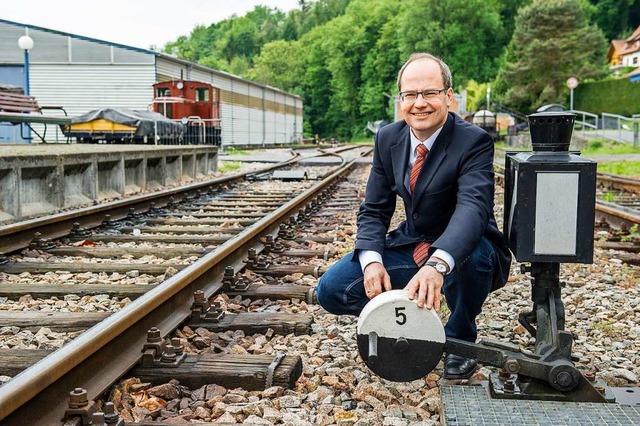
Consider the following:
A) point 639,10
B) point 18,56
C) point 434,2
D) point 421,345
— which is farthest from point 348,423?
point 639,10

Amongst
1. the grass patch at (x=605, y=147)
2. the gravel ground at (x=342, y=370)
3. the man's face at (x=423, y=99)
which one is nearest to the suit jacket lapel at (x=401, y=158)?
the man's face at (x=423, y=99)

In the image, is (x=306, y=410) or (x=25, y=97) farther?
(x=25, y=97)

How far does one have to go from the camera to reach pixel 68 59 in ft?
110

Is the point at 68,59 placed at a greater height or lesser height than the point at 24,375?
greater

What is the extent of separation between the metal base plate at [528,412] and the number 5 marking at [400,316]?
0.31m

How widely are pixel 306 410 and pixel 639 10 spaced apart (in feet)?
340

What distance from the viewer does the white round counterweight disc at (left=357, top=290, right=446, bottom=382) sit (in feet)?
8.41

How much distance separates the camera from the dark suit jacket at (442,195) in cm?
279

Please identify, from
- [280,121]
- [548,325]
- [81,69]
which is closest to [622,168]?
[548,325]

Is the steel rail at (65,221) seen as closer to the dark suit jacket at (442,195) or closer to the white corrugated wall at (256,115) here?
the dark suit jacket at (442,195)

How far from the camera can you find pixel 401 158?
306 centimetres

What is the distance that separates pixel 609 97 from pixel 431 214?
48.5 m

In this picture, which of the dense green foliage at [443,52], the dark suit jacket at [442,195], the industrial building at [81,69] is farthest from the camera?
the dense green foliage at [443,52]

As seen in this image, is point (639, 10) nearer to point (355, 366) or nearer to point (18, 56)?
point (18, 56)
